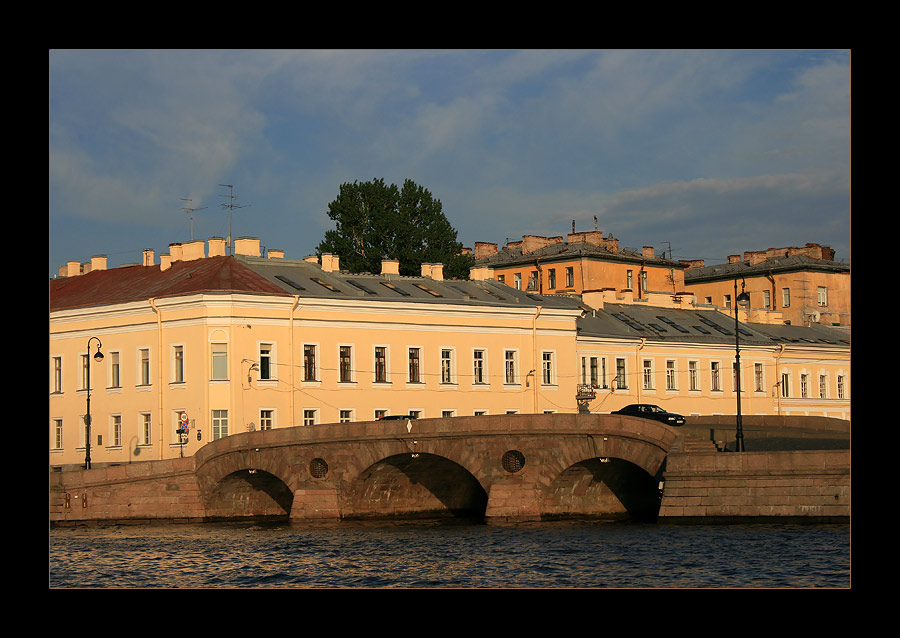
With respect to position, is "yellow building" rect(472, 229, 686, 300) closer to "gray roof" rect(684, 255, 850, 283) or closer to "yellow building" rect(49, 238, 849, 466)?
"gray roof" rect(684, 255, 850, 283)

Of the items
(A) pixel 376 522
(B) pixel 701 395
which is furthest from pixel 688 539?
(B) pixel 701 395

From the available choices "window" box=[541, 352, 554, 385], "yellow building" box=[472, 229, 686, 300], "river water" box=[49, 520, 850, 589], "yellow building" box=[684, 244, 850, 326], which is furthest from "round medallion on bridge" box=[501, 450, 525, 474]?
"yellow building" box=[684, 244, 850, 326]

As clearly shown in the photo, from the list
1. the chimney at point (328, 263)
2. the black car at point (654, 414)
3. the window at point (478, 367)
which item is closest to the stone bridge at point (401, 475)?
the black car at point (654, 414)

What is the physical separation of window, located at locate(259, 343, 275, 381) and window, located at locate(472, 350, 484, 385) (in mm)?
9719

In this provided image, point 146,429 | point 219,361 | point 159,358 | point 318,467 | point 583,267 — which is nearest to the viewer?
point 318,467

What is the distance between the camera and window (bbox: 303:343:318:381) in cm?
5647

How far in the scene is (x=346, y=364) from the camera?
5775cm

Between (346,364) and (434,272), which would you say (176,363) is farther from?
(434,272)

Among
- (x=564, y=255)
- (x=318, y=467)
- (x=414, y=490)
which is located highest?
(x=564, y=255)

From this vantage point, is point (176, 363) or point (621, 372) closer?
point (176, 363)

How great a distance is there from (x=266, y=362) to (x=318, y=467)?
23.4 ft

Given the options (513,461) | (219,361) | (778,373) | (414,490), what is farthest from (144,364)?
(778,373)
